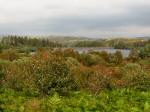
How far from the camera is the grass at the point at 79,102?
1914 cm

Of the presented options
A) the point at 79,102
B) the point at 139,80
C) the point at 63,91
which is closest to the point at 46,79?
the point at 63,91

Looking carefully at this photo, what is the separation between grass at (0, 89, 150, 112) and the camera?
1914 centimetres

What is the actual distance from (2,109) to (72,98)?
447 cm

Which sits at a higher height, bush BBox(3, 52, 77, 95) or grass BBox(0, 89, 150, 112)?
bush BBox(3, 52, 77, 95)

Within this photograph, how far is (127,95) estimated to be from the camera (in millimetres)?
23250

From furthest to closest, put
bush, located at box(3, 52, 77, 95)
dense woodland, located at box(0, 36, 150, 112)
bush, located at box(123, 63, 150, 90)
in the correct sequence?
bush, located at box(123, 63, 150, 90) < bush, located at box(3, 52, 77, 95) < dense woodland, located at box(0, 36, 150, 112)

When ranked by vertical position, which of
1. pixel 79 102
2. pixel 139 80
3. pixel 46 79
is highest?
pixel 46 79

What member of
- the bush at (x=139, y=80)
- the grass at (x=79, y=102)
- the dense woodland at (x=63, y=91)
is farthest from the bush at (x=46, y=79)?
the bush at (x=139, y=80)

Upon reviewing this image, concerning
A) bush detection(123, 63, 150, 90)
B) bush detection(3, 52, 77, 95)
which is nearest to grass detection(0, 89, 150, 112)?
bush detection(3, 52, 77, 95)

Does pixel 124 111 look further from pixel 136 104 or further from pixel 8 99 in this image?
pixel 8 99

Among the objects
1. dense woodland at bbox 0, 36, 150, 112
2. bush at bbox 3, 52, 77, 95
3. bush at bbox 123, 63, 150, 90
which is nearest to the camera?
dense woodland at bbox 0, 36, 150, 112

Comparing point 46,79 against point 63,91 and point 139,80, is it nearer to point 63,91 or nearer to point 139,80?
point 63,91

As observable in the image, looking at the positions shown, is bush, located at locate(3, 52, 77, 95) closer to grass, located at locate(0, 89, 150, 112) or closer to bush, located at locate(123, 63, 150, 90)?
grass, located at locate(0, 89, 150, 112)

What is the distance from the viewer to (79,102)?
2038cm
